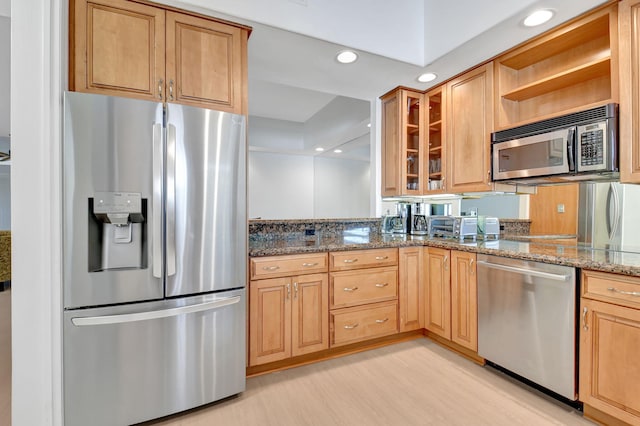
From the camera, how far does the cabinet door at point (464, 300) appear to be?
2.25 m

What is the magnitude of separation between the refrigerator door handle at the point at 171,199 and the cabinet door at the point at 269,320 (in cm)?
56

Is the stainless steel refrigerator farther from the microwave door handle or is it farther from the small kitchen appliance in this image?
the microwave door handle

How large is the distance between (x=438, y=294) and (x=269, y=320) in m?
1.44

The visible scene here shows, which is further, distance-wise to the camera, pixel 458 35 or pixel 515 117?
pixel 515 117

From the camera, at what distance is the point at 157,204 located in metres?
1.62

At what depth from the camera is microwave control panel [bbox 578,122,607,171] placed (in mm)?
1807

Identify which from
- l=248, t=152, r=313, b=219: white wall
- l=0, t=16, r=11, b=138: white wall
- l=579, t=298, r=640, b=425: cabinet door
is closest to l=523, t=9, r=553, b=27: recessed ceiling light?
l=579, t=298, r=640, b=425: cabinet door

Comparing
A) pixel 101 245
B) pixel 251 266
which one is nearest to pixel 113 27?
pixel 101 245

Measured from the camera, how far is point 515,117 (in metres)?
2.53

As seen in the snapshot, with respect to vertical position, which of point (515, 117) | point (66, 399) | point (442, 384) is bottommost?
point (442, 384)

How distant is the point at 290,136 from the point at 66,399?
453 cm

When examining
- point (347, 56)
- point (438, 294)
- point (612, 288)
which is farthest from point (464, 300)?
point (347, 56)

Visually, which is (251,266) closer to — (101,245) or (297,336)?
(297,336)

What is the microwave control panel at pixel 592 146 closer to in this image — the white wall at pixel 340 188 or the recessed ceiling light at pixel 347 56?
the recessed ceiling light at pixel 347 56
